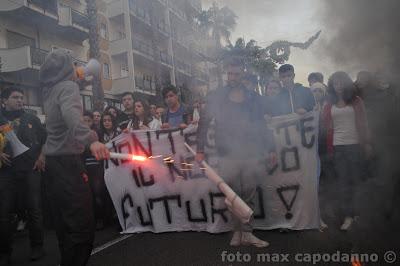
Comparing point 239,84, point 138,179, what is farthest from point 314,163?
point 138,179

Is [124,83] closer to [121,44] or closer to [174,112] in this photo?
[121,44]

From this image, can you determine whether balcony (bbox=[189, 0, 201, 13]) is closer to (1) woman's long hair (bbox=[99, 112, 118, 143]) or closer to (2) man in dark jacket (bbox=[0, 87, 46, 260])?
(2) man in dark jacket (bbox=[0, 87, 46, 260])

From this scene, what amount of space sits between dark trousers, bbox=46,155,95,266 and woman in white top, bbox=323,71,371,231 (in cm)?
234

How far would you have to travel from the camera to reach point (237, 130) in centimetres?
436

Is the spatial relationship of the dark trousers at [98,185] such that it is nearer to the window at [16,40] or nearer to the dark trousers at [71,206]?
the dark trousers at [71,206]

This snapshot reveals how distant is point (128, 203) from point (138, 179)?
0.35 m

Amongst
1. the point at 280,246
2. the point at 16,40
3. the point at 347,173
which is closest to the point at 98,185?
the point at 280,246

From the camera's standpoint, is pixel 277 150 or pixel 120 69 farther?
pixel 120 69

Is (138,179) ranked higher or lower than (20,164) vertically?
lower

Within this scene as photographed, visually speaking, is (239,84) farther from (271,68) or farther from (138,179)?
(138,179)

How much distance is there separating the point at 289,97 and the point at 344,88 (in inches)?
52.8

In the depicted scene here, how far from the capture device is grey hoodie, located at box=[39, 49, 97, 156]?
300 cm

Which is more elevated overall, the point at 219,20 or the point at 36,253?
the point at 219,20

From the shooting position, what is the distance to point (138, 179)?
546cm
